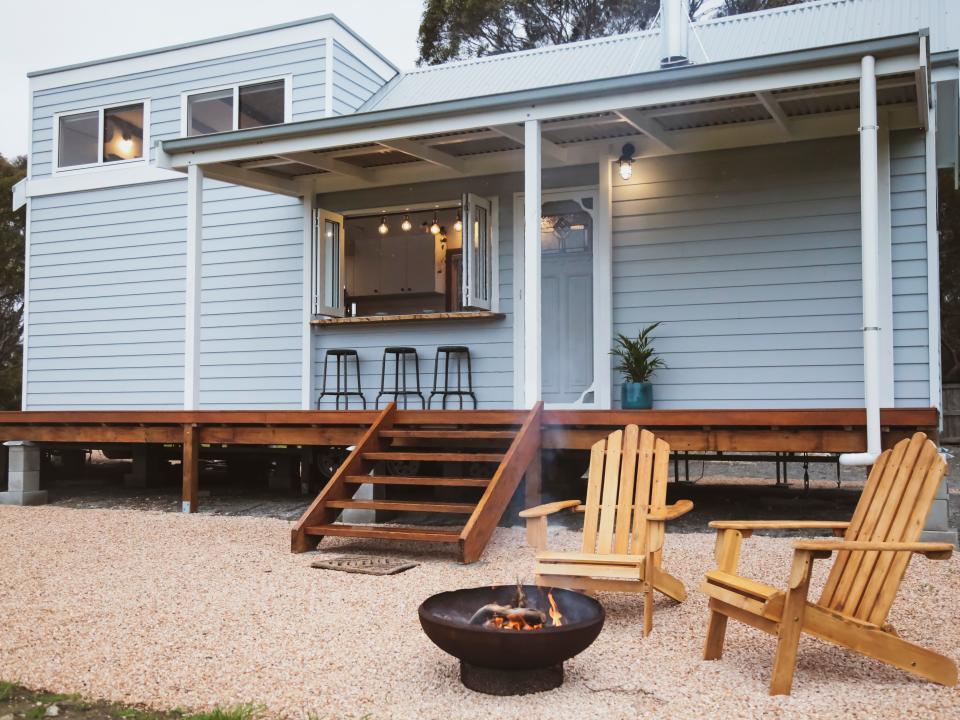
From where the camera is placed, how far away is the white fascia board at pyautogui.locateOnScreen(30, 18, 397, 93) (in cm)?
887

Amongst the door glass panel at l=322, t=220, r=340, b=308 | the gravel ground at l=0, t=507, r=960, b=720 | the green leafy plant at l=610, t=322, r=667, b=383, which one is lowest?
the gravel ground at l=0, t=507, r=960, b=720

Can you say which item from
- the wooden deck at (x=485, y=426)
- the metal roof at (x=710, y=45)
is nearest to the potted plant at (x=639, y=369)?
the wooden deck at (x=485, y=426)

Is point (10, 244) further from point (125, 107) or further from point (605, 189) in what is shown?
point (605, 189)

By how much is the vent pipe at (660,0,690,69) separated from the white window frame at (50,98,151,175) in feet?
17.9

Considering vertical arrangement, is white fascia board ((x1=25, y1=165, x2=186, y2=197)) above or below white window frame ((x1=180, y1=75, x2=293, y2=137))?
below

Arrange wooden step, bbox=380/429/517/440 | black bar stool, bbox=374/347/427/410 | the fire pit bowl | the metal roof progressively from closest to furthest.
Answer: the fire pit bowl, wooden step, bbox=380/429/517/440, the metal roof, black bar stool, bbox=374/347/427/410

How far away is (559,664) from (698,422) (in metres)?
3.00

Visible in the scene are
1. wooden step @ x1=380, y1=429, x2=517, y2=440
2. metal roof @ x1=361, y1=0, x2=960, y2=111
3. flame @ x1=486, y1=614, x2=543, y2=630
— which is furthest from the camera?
metal roof @ x1=361, y1=0, x2=960, y2=111

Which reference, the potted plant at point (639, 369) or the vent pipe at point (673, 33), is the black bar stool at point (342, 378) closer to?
the potted plant at point (639, 369)

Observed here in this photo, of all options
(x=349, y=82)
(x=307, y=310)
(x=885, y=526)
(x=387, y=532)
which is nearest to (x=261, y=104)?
(x=349, y=82)

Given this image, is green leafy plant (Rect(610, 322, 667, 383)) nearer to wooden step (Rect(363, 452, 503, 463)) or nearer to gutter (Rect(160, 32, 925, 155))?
wooden step (Rect(363, 452, 503, 463))

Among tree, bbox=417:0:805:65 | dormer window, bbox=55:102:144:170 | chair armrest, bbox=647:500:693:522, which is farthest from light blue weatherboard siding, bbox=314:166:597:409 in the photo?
tree, bbox=417:0:805:65

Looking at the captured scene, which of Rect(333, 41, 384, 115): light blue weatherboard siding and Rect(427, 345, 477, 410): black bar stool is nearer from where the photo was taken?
Rect(427, 345, 477, 410): black bar stool

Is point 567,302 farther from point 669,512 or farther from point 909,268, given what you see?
point 669,512
